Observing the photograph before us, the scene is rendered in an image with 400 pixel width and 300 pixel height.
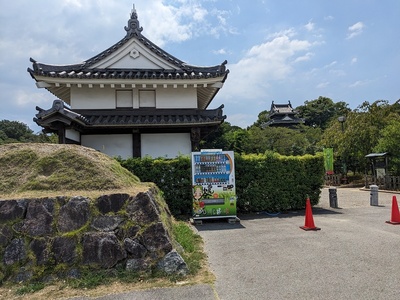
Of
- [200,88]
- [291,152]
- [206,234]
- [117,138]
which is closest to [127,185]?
[206,234]

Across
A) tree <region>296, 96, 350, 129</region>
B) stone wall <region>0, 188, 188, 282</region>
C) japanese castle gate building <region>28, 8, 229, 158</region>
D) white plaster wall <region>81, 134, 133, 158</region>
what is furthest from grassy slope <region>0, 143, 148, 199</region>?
tree <region>296, 96, 350, 129</region>

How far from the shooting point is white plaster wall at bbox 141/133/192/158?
12.2 m

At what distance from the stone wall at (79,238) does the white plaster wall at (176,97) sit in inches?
323

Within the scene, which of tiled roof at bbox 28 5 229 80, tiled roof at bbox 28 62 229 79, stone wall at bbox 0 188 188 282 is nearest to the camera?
stone wall at bbox 0 188 188 282

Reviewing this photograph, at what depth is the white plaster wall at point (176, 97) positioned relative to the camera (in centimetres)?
1263

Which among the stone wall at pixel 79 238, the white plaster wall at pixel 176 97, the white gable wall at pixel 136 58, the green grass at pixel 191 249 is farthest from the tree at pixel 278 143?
the stone wall at pixel 79 238

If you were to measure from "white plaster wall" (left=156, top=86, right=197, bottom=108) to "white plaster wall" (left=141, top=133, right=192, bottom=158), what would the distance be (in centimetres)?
136

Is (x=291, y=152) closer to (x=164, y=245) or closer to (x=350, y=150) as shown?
(x=350, y=150)

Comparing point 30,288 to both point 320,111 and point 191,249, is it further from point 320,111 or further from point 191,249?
point 320,111

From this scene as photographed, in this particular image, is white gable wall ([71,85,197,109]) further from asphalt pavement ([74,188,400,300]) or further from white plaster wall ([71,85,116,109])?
asphalt pavement ([74,188,400,300])

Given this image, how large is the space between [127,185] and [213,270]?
7.58 feet

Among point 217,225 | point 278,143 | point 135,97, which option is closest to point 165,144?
point 135,97

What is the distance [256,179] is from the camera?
1102 centimetres

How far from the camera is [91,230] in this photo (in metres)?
4.71
